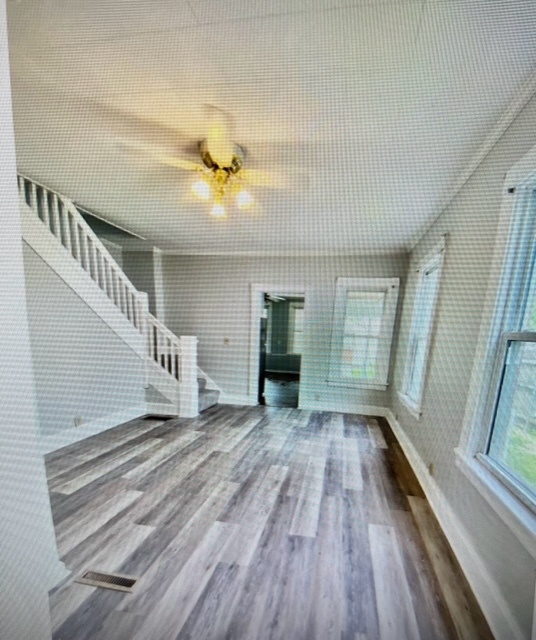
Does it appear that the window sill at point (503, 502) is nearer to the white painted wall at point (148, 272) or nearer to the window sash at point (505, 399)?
the window sash at point (505, 399)

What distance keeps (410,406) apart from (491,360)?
52.8 inches

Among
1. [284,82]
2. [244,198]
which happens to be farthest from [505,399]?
[244,198]

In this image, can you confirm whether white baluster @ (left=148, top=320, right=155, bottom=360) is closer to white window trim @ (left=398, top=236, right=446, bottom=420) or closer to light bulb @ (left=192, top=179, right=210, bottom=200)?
light bulb @ (left=192, top=179, right=210, bottom=200)

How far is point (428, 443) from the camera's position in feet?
5.98

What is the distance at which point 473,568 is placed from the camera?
1.10 meters

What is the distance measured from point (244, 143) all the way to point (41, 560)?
2072mm

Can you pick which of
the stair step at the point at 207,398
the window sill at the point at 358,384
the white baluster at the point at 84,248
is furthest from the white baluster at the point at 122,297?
the window sill at the point at 358,384

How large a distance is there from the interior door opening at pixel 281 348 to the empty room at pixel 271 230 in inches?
50.6

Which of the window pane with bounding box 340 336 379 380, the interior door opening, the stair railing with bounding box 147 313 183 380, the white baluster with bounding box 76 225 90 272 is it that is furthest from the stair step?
the white baluster with bounding box 76 225 90 272

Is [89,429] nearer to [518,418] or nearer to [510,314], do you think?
[518,418]

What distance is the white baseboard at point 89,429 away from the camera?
1.99m

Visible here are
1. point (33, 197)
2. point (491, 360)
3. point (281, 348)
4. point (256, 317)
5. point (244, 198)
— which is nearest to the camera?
point (491, 360)

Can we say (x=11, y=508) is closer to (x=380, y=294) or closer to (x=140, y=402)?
(x=140, y=402)

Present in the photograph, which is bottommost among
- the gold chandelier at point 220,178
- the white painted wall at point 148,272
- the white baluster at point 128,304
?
the white baluster at point 128,304
